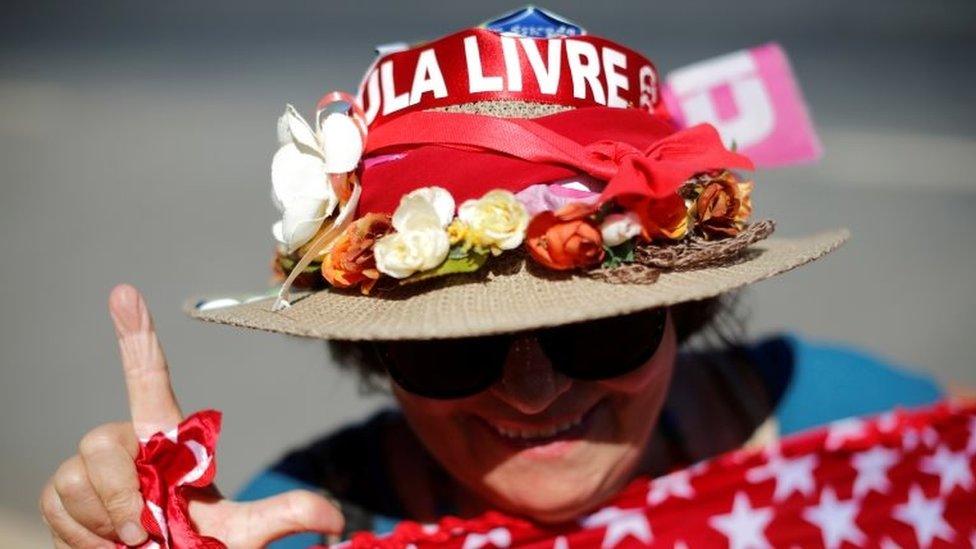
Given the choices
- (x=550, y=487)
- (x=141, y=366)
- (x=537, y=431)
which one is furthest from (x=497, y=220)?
(x=141, y=366)

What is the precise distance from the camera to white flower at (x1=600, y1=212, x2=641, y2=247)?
4.30ft

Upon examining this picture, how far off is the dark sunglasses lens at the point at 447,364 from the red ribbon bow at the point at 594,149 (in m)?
0.32

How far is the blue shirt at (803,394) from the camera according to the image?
1.96 m

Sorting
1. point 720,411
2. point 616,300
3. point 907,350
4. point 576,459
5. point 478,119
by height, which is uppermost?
point 478,119

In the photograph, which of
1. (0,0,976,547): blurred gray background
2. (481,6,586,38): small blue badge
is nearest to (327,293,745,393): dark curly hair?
(481,6,586,38): small blue badge

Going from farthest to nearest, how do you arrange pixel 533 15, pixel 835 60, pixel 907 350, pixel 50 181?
pixel 835 60 < pixel 50 181 < pixel 907 350 < pixel 533 15

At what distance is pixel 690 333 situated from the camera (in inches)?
80.4

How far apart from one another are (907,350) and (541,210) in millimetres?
3033

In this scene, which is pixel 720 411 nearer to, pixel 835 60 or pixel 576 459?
pixel 576 459

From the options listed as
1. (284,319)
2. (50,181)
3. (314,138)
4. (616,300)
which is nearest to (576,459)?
(616,300)

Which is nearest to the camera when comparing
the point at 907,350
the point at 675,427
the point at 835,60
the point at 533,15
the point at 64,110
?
the point at 533,15

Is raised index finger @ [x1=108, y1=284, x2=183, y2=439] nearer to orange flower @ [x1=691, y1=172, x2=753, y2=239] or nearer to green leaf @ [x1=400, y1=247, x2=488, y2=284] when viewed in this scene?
green leaf @ [x1=400, y1=247, x2=488, y2=284]

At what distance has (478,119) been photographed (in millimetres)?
1423

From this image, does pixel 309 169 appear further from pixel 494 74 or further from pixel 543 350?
pixel 543 350
